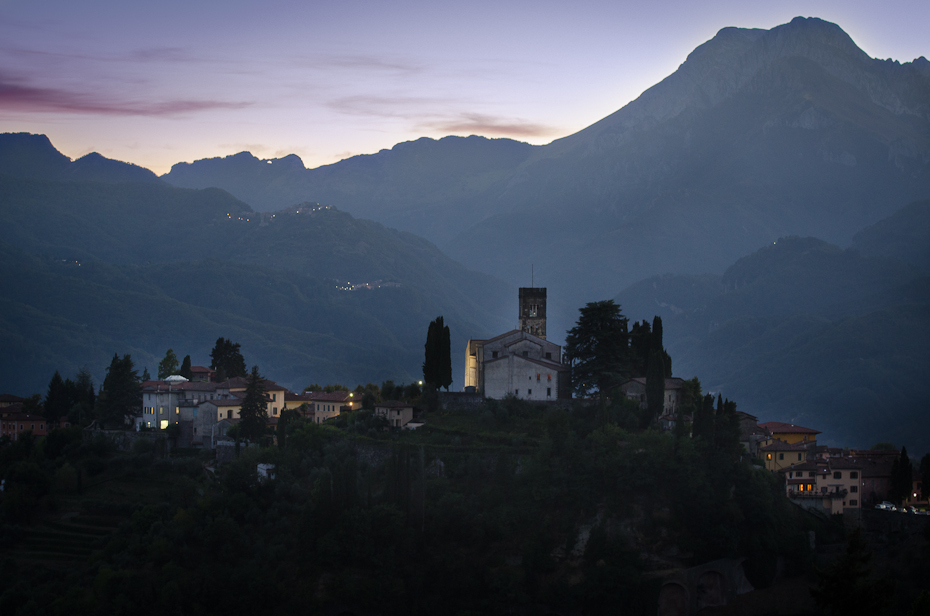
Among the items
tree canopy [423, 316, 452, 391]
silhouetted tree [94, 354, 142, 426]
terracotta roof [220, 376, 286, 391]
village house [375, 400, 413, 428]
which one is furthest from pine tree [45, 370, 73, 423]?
tree canopy [423, 316, 452, 391]

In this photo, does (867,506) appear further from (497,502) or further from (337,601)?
(337,601)

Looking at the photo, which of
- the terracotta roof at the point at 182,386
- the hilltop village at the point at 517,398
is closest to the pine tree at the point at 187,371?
the hilltop village at the point at 517,398

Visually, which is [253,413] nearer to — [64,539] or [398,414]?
[398,414]

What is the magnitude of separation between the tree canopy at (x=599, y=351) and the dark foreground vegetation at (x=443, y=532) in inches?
151

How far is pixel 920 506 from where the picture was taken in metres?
77.9

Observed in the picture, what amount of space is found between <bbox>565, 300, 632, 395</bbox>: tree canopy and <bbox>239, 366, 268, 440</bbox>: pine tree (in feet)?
87.3

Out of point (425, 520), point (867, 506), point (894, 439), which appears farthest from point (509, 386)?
point (894, 439)

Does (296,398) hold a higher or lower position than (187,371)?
lower

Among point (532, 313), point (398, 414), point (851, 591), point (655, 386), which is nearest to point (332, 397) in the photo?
point (398, 414)

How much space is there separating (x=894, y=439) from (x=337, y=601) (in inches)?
5418

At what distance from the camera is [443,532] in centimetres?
7294

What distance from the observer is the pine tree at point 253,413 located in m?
85.5

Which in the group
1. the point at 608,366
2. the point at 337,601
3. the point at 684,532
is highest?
the point at 608,366

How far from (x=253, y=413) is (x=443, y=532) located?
2198 cm
